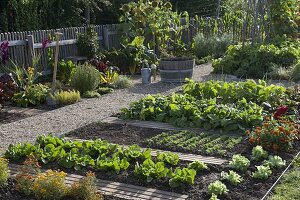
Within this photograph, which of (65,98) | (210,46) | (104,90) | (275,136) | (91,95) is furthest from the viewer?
(210,46)

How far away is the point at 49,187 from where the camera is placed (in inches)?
183

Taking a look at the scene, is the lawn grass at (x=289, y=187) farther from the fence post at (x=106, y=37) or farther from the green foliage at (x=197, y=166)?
the fence post at (x=106, y=37)

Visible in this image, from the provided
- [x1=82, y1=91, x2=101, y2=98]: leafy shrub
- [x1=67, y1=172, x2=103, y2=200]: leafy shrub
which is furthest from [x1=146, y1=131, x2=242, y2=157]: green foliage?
[x1=82, y1=91, x2=101, y2=98]: leafy shrub

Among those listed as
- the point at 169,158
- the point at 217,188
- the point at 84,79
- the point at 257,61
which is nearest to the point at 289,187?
the point at 217,188

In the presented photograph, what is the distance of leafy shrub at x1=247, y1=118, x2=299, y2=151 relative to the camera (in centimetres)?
604

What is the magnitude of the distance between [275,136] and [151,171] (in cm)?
176

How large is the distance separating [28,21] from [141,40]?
304cm

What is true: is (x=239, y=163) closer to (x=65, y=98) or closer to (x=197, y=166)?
(x=197, y=166)

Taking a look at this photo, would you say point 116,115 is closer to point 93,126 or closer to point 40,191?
point 93,126

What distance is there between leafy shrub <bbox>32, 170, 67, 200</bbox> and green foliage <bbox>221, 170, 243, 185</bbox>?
Answer: 5.38 feet

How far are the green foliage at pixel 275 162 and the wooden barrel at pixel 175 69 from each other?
19.2ft

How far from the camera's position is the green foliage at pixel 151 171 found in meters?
5.17

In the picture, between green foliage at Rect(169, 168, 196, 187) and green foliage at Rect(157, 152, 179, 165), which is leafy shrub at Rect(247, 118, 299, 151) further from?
green foliage at Rect(169, 168, 196, 187)

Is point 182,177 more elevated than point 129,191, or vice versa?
point 182,177
